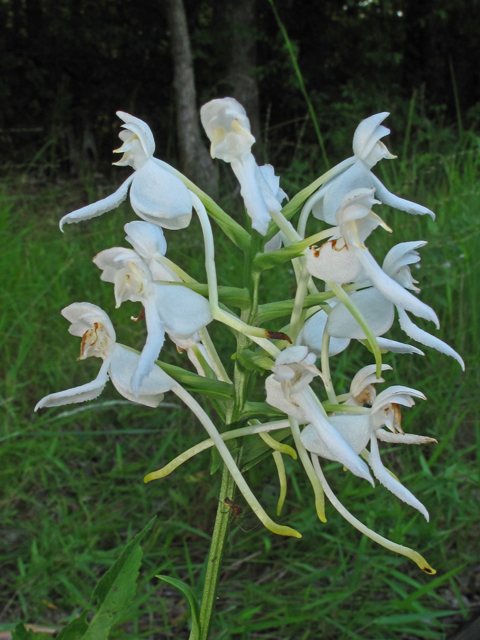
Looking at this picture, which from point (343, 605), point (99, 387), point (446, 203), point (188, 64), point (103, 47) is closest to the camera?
point (99, 387)

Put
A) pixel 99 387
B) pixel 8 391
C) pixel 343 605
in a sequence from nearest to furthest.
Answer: pixel 99 387, pixel 343 605, pixel 8 391

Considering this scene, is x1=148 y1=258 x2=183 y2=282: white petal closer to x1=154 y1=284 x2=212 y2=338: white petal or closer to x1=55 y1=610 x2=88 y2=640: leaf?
x1=154 y1=284 x2=212 y2=338: white petal

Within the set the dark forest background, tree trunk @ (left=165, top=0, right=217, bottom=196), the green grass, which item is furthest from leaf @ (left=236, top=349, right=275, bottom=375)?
the dark forest background

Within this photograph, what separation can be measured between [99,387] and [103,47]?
6.94 meters

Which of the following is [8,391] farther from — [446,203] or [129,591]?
[446,203]

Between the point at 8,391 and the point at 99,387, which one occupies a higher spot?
the point at 99,387

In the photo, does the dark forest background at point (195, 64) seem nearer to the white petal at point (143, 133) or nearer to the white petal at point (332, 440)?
the white petal at point (143, 133)

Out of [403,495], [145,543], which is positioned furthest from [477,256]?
[403,495]

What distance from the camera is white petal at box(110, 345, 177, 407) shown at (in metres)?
0.63

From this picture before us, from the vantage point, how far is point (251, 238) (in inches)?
26.0

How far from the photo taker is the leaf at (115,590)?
70 centimetres

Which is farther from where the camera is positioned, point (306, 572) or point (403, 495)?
point (306, 572)

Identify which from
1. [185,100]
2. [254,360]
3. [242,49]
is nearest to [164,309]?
[254,360]

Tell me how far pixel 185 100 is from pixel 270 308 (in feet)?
15.8
